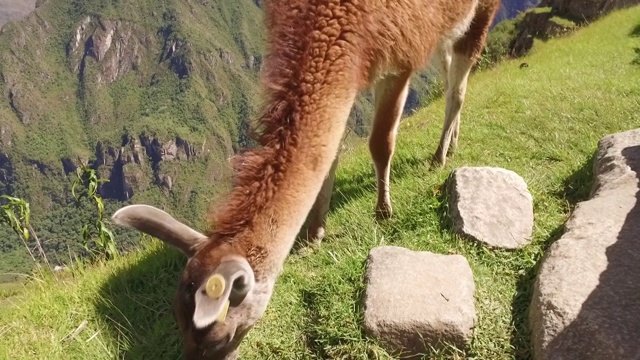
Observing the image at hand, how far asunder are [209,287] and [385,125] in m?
2.61

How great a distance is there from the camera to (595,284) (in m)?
2.87

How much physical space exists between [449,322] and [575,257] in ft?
2.88

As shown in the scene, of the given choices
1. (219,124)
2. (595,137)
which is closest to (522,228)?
(595,137)

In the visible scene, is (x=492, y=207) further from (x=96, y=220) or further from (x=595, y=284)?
(x=96, y=220)

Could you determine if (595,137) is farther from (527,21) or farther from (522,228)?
(527,21)

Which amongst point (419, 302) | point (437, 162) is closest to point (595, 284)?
point (419, 302)

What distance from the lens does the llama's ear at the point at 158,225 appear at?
2.76 m

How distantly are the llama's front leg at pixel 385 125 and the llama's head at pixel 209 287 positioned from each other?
198 cm

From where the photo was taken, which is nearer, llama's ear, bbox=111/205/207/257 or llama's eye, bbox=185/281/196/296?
llama's eye, bbox=185/281/196/296

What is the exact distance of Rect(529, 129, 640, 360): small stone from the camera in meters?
2.58

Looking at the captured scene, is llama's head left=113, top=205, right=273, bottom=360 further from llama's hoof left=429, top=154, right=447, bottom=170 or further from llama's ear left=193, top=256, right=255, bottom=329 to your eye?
llama's hoof left=429, top=154, right=447, bottom=170

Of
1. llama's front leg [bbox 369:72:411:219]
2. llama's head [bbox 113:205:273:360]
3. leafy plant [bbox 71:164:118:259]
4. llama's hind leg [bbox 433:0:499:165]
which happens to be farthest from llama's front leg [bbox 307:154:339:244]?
leafy plant [bbox 71:164:118:259]

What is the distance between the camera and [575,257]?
3.11 meters

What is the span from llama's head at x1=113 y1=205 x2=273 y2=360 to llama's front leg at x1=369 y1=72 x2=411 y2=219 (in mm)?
1983
